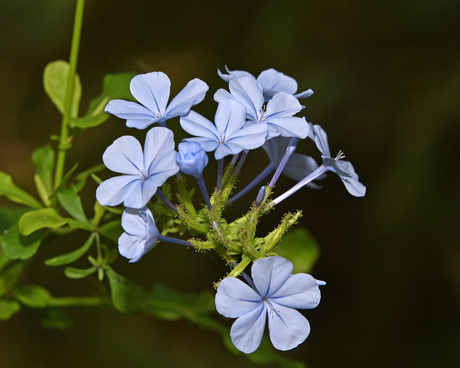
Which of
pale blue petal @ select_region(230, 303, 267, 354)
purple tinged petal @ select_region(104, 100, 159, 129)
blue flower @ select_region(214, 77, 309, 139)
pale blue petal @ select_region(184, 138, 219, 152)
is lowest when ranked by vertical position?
pale blue petal @ select_region(230, 303, 267, 354)

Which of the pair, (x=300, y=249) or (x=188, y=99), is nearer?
(x=188, y=99)

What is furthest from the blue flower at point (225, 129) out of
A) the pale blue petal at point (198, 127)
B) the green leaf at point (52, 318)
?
the green leaf at point (52, 318)

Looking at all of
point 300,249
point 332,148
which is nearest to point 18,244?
point 300,249

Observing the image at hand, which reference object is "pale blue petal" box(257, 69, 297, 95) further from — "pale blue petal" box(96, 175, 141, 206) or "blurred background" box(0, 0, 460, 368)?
"blurred background" box(0, 0, 460, 368)

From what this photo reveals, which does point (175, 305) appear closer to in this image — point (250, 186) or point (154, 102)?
point (250, 186)

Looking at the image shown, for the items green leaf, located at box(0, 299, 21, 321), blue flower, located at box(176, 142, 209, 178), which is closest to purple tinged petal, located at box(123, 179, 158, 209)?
blue flower, located at box(176, 142, 209, 178)

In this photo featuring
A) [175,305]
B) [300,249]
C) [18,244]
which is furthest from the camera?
[300,249]
